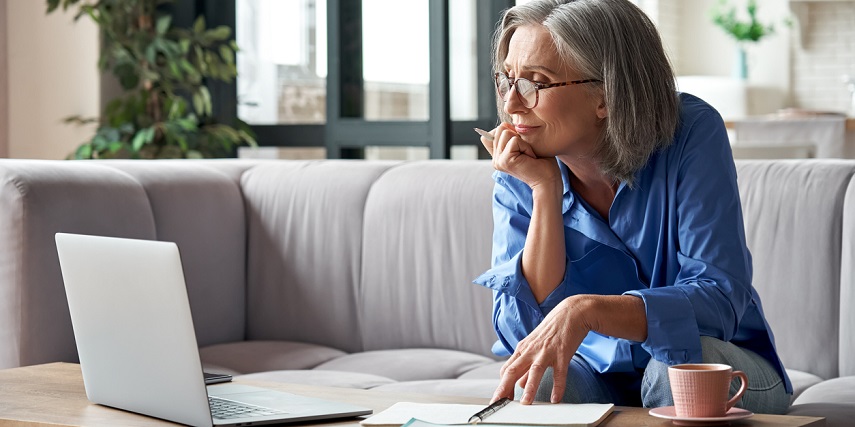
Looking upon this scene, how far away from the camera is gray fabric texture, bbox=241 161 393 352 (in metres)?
3.06

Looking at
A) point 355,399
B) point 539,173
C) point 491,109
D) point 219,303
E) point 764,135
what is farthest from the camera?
point 764,135

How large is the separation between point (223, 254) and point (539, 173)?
4.98 ft

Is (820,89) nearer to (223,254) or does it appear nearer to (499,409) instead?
(223,254)

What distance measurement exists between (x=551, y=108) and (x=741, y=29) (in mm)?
6842

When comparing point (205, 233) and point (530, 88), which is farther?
point (205, 233)

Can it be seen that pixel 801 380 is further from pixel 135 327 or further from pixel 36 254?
pixel 36 254

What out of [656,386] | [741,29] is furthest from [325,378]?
[741,29]

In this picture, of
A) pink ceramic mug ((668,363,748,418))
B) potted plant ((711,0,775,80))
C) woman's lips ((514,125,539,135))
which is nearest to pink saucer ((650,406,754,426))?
pink ceramic mug ((668,363,748,418))

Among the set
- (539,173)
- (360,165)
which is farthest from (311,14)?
(539,173)

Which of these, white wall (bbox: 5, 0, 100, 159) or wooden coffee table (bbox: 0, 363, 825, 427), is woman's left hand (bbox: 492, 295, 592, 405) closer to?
wooden coffee table (bbox: 0, 363, 825, 427)

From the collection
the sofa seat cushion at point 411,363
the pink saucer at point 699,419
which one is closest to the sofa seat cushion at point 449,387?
the sofa seat cushion at point 411,363

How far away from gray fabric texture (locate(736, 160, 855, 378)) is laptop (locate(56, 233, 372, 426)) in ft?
4.35

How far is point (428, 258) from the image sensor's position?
2947mm

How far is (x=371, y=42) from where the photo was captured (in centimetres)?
440
